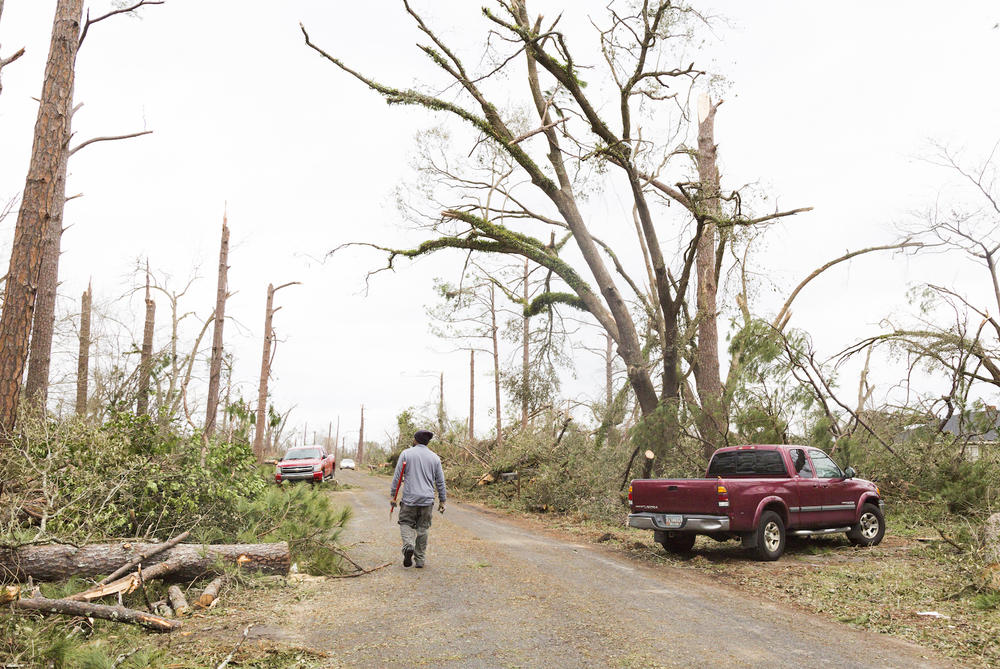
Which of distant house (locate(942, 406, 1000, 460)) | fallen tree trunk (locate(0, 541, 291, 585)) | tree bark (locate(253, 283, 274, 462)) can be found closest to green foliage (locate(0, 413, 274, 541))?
fallen tree trunk (locate(0, 541, 291, 585))

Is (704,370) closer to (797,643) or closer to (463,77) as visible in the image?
(463,77)

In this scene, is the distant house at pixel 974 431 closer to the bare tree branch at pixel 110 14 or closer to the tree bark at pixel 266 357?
the bare tree branch at pixel 110 14

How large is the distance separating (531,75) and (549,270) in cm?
549

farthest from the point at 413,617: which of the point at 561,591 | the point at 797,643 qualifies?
the point at 797,643

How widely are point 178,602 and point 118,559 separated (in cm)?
87

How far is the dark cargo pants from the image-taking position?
9.46 m

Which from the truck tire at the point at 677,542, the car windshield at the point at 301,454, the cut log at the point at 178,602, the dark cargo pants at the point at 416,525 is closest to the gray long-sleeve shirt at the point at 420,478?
the dark cargo pants at the point at 416,525

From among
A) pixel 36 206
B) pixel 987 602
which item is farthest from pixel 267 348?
pixel 987 602

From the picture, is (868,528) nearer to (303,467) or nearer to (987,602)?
(987,602)

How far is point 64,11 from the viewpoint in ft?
34.5

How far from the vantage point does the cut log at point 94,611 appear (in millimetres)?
5456

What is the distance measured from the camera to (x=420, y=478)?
9578mm

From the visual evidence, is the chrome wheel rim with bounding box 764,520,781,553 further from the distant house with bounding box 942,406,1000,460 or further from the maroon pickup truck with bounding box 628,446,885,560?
the distant house with bounding box 942,406,1000,460

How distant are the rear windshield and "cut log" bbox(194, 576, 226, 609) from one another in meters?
7.72
